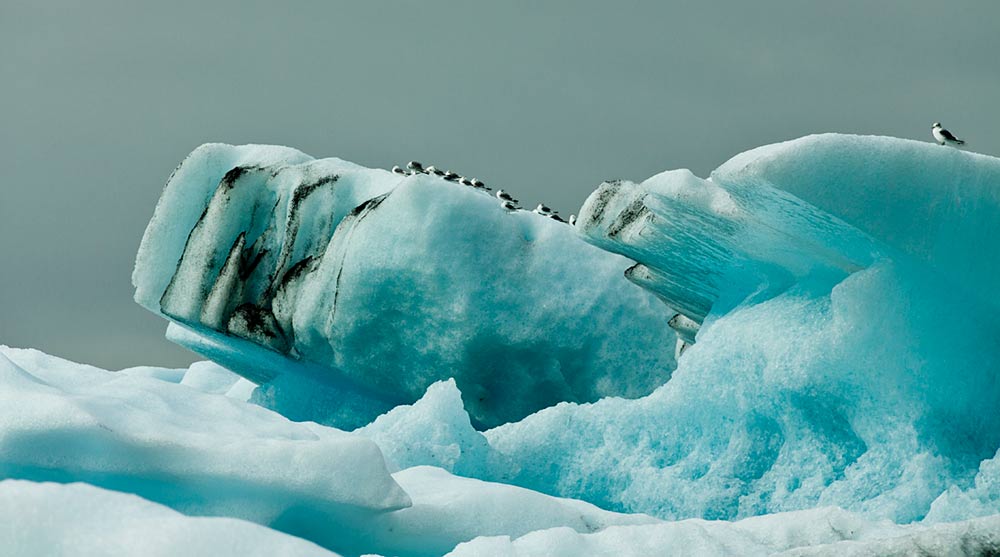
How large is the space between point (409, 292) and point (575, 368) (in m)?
1.58

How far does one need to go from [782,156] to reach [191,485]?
3.45 meters

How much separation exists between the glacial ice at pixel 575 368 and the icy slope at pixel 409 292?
24 mm

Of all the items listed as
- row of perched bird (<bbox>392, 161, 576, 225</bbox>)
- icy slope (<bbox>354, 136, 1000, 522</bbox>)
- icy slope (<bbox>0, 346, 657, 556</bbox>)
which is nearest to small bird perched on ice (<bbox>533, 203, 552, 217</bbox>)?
row of perched bird (<bbox>392, 161, 576, 225</bbox>)

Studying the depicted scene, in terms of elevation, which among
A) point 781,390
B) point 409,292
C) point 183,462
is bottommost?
point 409,292

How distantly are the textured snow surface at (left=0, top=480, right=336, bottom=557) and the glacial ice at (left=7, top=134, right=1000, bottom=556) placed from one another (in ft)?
2.16

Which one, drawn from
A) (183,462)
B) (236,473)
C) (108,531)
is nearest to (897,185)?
(236,473)

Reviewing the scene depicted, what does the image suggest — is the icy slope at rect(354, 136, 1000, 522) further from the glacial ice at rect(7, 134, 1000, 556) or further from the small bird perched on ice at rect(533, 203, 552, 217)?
the small bird perched on ice at rect(533, 203, 552, 217)

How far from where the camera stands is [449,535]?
4.77m

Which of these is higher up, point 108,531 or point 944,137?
point 944,137

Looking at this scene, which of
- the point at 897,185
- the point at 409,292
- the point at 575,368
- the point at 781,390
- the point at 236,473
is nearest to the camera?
the point at 236,473

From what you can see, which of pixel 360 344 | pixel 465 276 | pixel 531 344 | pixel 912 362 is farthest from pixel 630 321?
pixel 912 362

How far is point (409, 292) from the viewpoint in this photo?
31.6ft

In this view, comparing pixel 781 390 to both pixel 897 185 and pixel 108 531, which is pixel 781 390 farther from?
pixel 108 531

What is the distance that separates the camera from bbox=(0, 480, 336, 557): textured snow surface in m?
3.32
